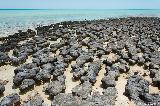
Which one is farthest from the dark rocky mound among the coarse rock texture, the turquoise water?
the turquoise water

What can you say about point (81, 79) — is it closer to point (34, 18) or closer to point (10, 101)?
point (10, 101)

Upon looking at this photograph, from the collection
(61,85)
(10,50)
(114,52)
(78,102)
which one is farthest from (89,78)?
(10,50)

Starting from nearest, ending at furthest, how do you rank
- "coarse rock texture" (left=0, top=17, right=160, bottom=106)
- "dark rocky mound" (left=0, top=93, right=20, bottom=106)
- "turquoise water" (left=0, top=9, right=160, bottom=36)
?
1. "dark rocky mound" (left=0, top=93, right=20, bottom=106)
2. "coarse rock texture" (left=0, top=17, right=160, bottom=106)
3. "turquoise water" (left=0, top=9, right=160, bottom=36)

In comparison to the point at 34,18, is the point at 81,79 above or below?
above

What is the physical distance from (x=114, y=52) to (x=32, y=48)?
3.65 m

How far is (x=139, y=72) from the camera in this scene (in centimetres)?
869

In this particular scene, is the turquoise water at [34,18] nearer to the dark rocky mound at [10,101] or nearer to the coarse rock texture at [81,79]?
the coarse rock texture at [81,79]

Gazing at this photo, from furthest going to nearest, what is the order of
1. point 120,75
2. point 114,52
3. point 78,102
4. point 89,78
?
point 114,52 < point 120,75 < point 89,78 < point 78,102

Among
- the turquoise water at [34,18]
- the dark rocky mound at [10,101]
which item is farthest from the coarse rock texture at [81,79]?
the turquoise water at [34,18]

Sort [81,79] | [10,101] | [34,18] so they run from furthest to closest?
[34,18]
[81,79]
[10,101]

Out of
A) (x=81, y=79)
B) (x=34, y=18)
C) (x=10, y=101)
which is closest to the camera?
(x=10, y=101)

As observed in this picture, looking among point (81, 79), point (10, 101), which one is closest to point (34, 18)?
point (81, 79)

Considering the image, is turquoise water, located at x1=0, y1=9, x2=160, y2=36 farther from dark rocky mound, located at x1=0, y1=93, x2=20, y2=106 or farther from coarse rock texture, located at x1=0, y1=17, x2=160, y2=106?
dark rocky mound, located at x1=0, y1=93, x2=20, y2=106

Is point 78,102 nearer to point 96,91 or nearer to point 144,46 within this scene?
point 96,91
